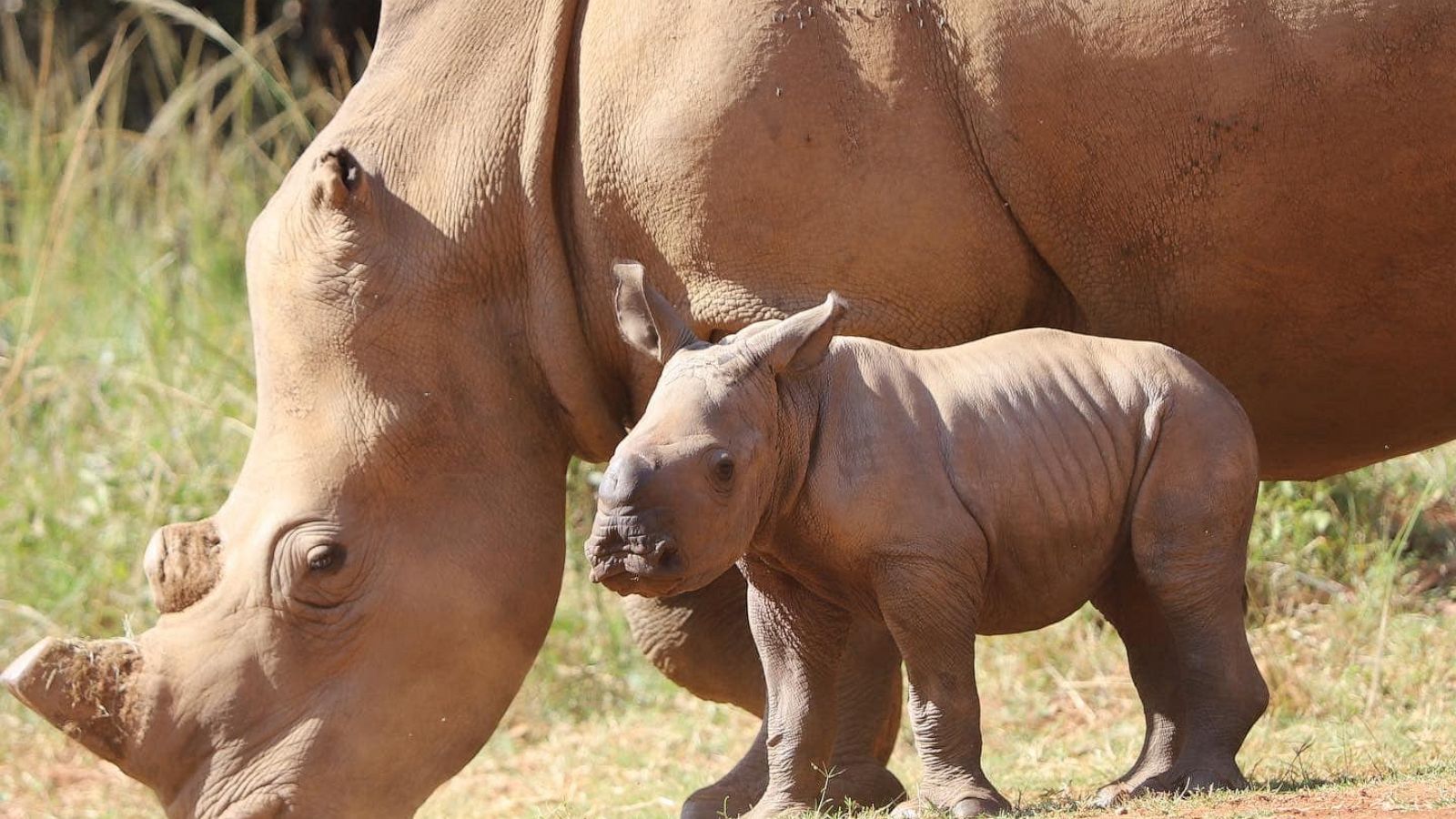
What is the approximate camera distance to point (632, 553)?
3.57 meters

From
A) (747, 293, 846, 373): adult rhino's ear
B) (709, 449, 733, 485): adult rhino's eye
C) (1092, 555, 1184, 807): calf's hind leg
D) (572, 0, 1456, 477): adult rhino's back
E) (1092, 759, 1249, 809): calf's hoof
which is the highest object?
(572, 0, 1456, 477): adult rhino's back

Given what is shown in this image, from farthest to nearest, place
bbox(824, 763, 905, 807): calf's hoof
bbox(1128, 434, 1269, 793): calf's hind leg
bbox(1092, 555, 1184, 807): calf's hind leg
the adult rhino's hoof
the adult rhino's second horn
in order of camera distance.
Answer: the adult rhino's hoof
the adult rhino's second horn
bbox(824, 763, 905, 807): calf's hoof
bbox(1092, 555, 1184, 807): calf's hind leg
bbox(1128, 434, 1269, 793): calf's hind leg

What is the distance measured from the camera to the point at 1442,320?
14.1 feet

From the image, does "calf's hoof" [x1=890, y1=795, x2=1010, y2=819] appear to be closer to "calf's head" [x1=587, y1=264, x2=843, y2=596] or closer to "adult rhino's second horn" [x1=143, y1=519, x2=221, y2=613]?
"calf's head" [x1=587, y1=264, x2=843, y2=596]

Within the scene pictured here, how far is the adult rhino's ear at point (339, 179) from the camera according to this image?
14.7ft

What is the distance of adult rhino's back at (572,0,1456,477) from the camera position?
4109 mm

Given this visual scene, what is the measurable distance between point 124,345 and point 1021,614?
5502mm

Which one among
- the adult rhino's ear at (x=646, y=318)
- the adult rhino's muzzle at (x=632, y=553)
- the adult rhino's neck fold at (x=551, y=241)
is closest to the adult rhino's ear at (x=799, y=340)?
the adult rhino's ear at (x=646, y=318)

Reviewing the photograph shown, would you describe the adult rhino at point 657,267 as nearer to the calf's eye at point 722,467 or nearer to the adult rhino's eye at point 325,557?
the adult rhino's eye at point 325,557

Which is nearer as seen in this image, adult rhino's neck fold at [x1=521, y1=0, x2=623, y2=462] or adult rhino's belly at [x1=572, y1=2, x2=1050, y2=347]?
adult rhino's belly at [x1=572, y1=2, x2=1050, y2=347]

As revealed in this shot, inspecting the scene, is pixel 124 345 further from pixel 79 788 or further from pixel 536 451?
pixel 536 451

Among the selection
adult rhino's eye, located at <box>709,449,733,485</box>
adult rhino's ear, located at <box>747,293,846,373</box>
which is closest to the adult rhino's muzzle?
adult rhino's eye, located at <box>709,449,733,485</box>

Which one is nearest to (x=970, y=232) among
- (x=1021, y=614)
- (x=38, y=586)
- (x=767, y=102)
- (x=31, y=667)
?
(x=767, y=102)

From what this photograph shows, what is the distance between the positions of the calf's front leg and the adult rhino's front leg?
0.24 m
